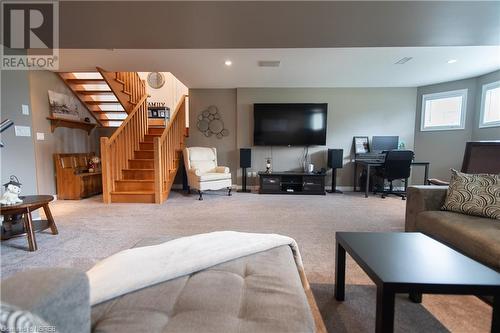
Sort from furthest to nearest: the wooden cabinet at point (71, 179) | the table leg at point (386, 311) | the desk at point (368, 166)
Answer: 1. the desk at point (368, 166)
2. the wooden cabinet at point (71, 179)
3. the table leg at point (386, 311)

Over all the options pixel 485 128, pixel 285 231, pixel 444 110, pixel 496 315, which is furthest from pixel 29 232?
pixel 444 110

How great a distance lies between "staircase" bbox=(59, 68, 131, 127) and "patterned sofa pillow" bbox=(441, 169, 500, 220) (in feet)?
16.8

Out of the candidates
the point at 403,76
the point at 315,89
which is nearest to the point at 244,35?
the point at 315,89

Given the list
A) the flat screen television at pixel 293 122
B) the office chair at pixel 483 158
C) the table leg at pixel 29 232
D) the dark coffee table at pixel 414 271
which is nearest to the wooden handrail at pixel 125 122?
the table leg at pixel 29 232

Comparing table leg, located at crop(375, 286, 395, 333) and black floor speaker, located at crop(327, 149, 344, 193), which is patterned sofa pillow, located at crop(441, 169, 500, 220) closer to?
table leg, located at crop(375, 286, 395, 333)

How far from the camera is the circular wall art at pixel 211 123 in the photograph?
17.3 feet

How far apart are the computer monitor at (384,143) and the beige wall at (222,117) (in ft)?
10.0

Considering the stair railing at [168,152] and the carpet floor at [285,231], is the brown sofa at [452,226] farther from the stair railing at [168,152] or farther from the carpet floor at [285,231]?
the stair railing at [168,152]

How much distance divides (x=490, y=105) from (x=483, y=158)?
9.22 ft

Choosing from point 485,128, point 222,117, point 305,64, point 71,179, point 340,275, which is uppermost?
point 305,64

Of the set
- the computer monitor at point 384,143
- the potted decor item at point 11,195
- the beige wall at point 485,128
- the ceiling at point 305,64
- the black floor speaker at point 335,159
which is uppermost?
the ceiling at point 305,64

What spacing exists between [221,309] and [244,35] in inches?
97.8

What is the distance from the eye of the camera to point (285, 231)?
2654mm

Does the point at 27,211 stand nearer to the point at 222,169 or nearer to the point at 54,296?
the point at 54,296
